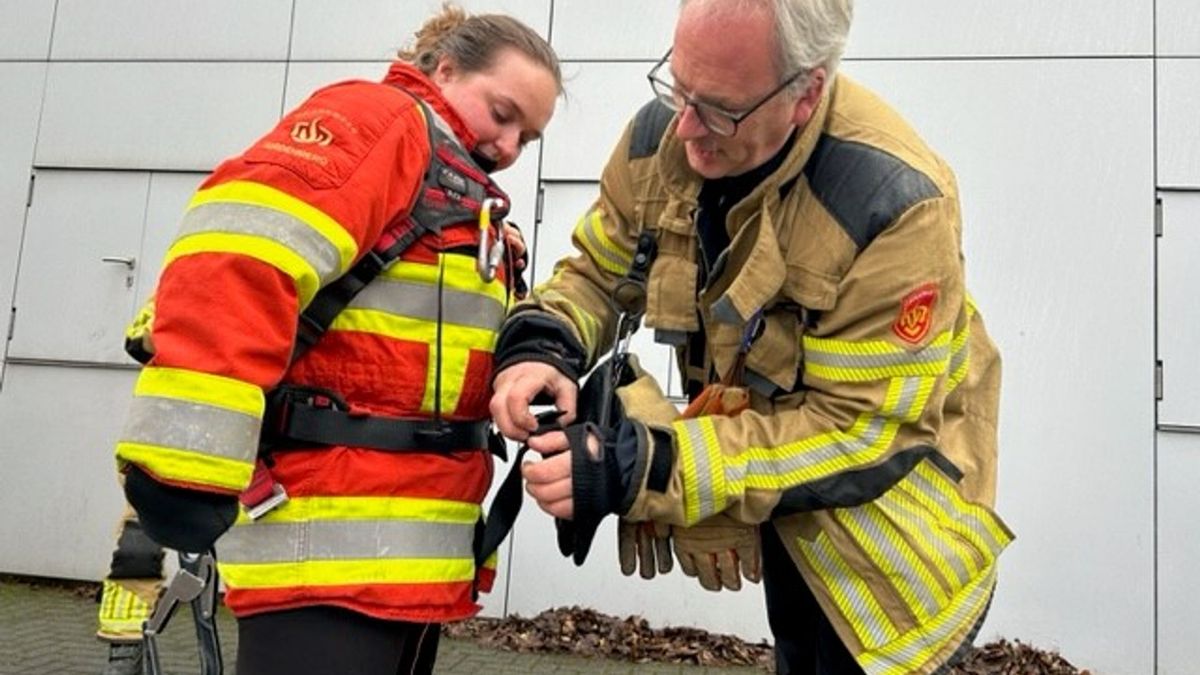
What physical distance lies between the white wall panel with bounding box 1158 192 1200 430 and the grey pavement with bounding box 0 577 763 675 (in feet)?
8.98

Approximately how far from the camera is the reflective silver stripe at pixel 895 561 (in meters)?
1.66

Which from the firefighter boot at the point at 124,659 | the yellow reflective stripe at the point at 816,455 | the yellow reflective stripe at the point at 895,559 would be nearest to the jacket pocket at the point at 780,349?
the yellow reflective stripe at the point at 816,455

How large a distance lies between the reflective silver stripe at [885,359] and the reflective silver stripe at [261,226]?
0.87m

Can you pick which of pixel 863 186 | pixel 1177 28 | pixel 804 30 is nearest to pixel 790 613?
pixel 863 186

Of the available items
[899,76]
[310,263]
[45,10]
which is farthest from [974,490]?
[45,10]

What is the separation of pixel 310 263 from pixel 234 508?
382 mm

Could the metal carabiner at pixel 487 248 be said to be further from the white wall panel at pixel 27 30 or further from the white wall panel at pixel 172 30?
the white wall panel at pixel 27 30

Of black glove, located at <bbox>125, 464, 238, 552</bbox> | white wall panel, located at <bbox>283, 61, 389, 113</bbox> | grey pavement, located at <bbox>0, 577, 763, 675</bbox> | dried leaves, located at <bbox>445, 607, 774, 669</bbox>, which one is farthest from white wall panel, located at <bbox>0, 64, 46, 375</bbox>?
black glove, located at <bbox>125, 464, 238, 552</bbox>

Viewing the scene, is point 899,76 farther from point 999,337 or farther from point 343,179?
point 343,179

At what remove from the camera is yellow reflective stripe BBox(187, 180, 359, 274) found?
1382 mm

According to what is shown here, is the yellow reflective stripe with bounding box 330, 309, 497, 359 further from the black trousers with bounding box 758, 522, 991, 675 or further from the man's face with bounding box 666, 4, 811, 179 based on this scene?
the black trousers with bounding box 758, 522, 991, 675

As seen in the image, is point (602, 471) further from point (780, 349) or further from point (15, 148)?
point (15, 148)

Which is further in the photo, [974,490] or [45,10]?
[45,10]

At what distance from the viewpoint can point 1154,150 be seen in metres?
5.18
